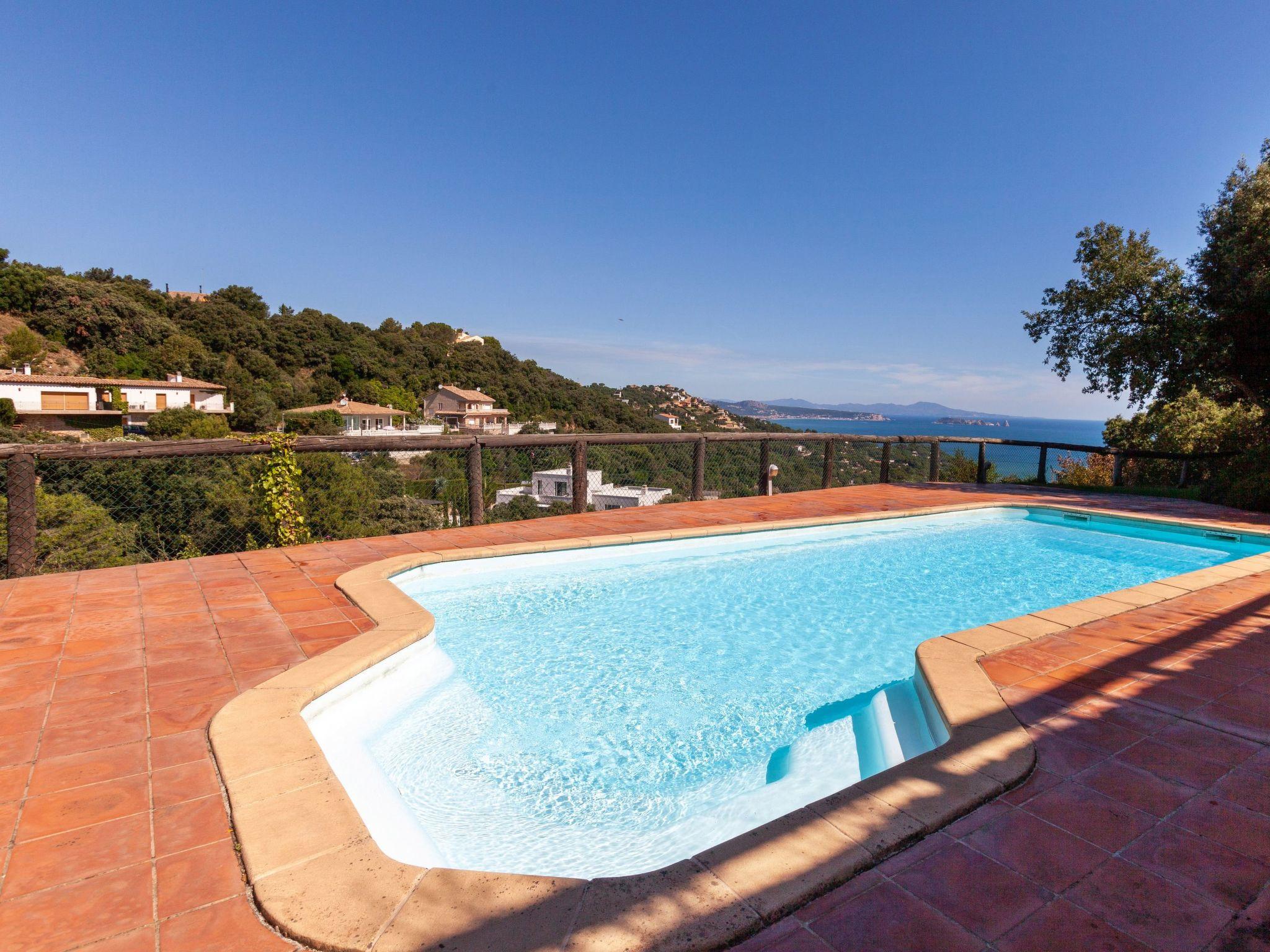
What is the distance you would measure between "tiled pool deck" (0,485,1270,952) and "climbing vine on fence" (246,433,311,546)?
1.48 meters

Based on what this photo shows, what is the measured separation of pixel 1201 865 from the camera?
136 cm

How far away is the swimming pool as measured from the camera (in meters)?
2.15

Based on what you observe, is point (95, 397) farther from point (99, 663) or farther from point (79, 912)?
point (79, 912)

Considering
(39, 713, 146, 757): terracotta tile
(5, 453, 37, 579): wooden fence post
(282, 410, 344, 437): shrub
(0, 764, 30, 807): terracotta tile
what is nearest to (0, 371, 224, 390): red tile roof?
(282, 410, 344, 437): shrub

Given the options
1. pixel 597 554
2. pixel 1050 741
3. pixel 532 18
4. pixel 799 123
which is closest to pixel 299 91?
pixel 532 18

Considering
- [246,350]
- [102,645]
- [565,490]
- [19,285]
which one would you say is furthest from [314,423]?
[102,645]

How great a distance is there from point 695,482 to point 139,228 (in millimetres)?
34813

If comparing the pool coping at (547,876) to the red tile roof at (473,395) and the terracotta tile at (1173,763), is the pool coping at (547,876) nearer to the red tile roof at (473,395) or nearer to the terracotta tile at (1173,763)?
the terracotta tile at (1173,763)

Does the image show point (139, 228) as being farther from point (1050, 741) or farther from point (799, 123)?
point (1050, 741)

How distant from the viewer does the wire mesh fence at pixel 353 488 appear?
4270mm

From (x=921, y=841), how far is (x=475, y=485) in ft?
15.3

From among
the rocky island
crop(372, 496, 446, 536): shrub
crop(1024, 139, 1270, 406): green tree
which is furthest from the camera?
the rocky island

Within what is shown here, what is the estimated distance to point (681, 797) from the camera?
2.37 meters

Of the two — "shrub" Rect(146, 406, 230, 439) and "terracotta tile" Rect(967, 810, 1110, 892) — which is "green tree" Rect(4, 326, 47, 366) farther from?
"terracotta tile" Rect(967, 810, 1110, 892)
